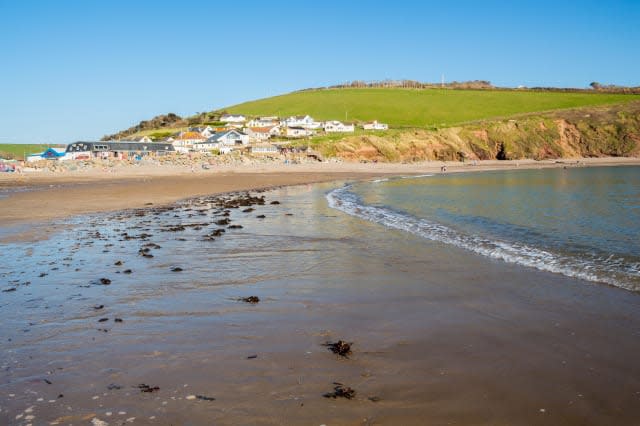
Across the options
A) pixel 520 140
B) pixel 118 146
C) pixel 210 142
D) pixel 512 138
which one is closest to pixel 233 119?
pixel 210 142

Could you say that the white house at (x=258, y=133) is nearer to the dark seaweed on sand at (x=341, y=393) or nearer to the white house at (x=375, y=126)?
the white house at (x=375, y=126)

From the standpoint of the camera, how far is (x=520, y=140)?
7100 centimetres

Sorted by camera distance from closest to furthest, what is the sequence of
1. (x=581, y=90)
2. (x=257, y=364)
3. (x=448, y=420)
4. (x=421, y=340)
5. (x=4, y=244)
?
(x=448, y=420) → (x=257, y=364) → (x=421, y=340) → (x=4, y=244) → (x=581, y=90)

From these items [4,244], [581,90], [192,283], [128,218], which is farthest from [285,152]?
[581,90]

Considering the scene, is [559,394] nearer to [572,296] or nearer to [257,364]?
[257,364]

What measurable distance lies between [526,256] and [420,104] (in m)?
113

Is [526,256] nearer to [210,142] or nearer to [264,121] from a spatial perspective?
[210,142]

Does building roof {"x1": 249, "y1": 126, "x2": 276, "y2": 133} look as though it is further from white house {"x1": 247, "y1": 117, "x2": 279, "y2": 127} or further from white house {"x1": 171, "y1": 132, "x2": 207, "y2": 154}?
white house {"x1": 247, "y1": 117, "x2": 279, "y2": 127}

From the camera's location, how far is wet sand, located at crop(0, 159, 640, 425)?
408cm

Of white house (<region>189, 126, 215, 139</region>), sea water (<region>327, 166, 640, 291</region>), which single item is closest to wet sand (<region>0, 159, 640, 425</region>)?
sea water (<region>327, 166, 640, 291</region>)

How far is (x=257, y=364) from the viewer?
4984 millimetres

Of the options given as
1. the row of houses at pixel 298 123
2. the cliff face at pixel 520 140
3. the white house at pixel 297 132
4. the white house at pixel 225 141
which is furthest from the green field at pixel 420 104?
the white house at pixel 225 141

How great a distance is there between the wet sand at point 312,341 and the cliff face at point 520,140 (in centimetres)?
5724

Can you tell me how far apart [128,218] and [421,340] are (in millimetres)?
14800
